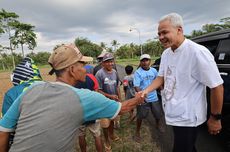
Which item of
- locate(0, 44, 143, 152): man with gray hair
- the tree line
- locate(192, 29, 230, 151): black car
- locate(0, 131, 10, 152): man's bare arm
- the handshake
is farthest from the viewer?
the tree line

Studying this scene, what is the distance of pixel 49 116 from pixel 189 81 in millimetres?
1402

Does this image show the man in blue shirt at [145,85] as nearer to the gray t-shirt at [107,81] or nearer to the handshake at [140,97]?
the gray t-shirt at [107,81]

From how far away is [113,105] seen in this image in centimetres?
188

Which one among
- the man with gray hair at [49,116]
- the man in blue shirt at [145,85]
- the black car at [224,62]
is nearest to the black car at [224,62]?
the black car at [224,62]

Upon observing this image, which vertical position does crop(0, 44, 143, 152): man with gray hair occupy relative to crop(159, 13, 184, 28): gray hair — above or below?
below

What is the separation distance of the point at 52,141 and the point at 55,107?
231 mm

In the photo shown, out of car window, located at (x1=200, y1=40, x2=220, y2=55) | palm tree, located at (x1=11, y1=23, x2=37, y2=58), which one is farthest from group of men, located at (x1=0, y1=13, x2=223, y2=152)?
palm tree, located at (x1=11, y1=23, x2=37, y2=58)

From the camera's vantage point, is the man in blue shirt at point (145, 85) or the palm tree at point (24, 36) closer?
the man in blue shirt at point (145, 85)

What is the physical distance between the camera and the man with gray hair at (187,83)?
227 cm

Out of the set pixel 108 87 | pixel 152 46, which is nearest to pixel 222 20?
pixel 152 46

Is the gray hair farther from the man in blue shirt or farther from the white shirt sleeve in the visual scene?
the man in blue shirt

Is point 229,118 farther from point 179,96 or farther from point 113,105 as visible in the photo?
point 113,105

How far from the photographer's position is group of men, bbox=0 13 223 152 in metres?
1.62

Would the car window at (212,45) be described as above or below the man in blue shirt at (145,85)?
above
